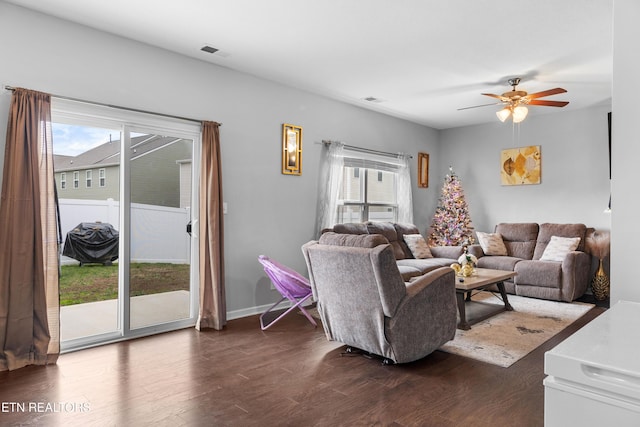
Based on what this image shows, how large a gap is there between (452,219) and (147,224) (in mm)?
5116

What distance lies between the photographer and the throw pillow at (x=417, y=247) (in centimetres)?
607

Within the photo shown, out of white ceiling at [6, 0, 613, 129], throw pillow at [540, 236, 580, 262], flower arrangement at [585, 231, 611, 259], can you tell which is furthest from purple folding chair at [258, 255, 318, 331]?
flower arrangement at [585, 231, 611, 259]

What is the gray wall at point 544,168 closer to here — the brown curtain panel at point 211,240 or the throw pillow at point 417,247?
the throw pillow at point 417,247

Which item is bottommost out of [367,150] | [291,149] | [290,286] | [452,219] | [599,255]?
[290,286]

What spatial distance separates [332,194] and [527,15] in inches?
123

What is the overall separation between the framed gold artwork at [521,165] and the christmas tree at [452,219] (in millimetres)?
807

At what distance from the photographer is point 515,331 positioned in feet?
13.3

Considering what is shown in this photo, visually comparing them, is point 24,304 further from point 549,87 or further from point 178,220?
point 549,87

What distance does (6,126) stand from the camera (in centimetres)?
319

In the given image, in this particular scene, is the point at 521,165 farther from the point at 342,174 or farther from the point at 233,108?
the point at 233,108

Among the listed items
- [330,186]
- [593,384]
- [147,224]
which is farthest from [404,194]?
[593,384]

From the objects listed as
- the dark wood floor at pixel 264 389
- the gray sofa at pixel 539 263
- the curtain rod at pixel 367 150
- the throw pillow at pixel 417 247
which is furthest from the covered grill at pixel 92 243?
the gray sofa at pixel 539 263

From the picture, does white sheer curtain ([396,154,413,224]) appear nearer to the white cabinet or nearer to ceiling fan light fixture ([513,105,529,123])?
ceiling fan light fixture ([513,105,529,123])

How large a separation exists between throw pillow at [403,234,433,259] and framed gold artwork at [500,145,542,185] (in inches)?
84.7
